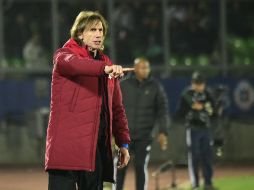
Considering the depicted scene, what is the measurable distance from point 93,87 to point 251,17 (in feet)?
44.7

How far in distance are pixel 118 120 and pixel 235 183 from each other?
7828mm

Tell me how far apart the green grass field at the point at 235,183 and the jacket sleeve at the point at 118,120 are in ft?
22.3

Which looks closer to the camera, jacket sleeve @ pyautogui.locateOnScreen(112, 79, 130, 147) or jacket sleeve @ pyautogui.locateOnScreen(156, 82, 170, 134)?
jacket sleeve @ pyautogui.locateOnScreen(112, 79, 130, 147)

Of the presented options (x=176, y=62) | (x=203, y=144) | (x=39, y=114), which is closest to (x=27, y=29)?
(x=39, y=114)

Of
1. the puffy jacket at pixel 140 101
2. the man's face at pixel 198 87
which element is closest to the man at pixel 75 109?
the puffy jacket at pixel 140 101

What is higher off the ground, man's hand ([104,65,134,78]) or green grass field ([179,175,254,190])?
man's hand ([104,65,134,78])

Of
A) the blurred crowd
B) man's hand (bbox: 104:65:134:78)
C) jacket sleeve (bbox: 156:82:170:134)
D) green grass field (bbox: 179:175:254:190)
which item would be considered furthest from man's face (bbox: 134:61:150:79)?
the blurred crowd

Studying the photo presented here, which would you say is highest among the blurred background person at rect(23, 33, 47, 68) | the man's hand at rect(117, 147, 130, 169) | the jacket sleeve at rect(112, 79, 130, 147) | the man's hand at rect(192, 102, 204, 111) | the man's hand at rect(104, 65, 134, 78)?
the blurred background person at rect(23, 33, 47, 68)

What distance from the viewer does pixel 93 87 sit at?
541 centimetres

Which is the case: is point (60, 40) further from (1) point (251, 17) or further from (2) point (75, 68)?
(2) point (75, 68)

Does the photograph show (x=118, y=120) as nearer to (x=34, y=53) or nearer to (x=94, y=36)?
(x=94, y=36)

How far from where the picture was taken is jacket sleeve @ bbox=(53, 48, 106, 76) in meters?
5.14

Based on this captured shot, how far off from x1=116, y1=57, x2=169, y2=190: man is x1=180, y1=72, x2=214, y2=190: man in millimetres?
1506

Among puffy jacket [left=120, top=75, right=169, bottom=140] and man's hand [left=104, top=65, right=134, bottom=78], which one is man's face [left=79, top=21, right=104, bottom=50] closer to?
man's hand [left=104, top=65, right=134, bottom=78]
